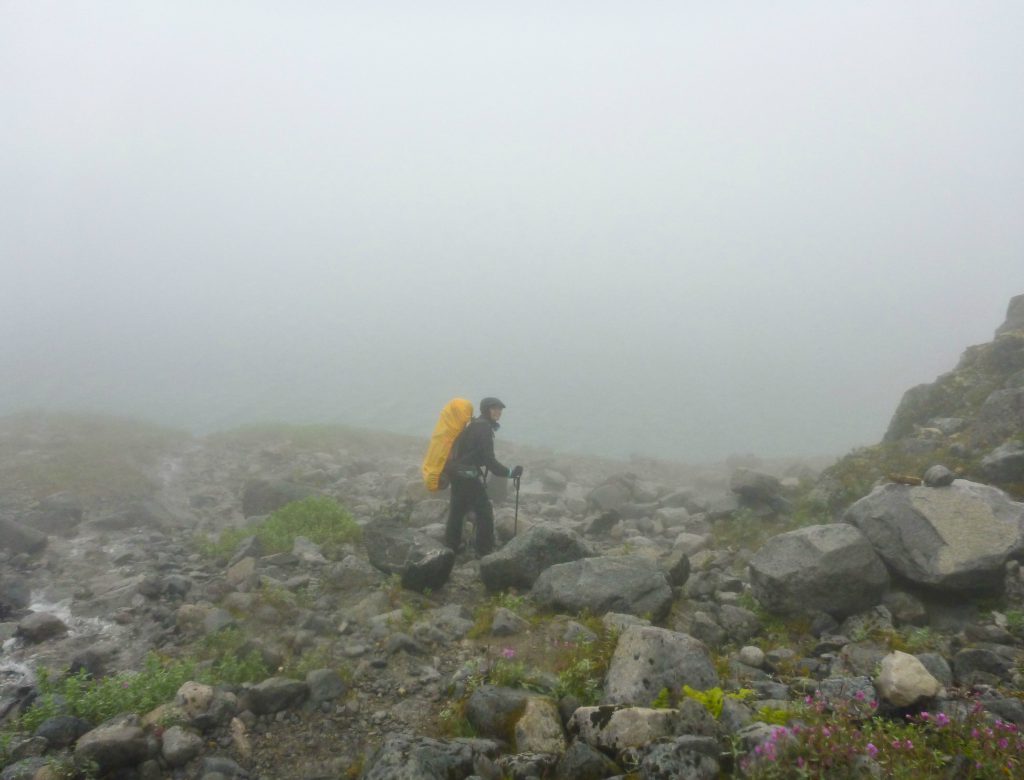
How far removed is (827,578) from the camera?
346 inches

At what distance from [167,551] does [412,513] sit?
587 centimetres

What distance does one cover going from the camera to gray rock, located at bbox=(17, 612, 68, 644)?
10.1 metres

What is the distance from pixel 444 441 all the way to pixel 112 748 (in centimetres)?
754

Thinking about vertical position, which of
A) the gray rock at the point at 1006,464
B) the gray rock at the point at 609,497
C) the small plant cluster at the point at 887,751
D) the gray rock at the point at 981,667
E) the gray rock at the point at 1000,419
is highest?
the gray rock at the point at 1000,419

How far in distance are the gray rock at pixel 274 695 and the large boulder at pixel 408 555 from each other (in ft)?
11.7

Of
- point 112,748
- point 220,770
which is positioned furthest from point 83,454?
point 220,770

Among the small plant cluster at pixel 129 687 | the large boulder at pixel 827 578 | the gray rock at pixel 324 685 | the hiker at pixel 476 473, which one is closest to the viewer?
the small plant cluster at pixel 129 687

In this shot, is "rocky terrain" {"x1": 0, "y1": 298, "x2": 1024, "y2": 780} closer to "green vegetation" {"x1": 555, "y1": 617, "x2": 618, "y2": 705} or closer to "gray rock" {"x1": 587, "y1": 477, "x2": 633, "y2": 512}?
"green vegetation" {"x1": 555, "y1": 617, "x2": 618, "y2": 705}

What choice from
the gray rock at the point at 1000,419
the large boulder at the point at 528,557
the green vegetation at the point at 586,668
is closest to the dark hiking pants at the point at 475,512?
the large boulder at the point at 528,557

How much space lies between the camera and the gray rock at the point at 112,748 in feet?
19.9

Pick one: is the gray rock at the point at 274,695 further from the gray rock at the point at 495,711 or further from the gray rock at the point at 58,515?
the gray rock at the point at 58,515

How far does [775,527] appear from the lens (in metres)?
13.7

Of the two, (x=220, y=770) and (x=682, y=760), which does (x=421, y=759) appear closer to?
(x=682, y=760)

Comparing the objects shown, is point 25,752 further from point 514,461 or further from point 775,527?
point 514,461
